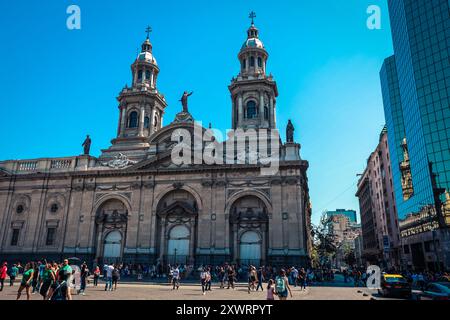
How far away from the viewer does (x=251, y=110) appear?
4759cm

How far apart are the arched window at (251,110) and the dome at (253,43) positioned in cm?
855

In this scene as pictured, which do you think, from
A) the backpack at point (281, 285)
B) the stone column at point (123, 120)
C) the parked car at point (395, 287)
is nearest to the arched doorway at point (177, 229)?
the stone column at point (123, 120)

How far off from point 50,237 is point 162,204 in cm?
1436

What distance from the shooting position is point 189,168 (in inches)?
1614

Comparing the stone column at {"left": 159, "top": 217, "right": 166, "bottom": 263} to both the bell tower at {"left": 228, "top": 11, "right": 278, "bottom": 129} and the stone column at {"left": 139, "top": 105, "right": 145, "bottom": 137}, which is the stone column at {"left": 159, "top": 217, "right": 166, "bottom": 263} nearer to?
the stone column at {"left": 139, "top": 105, "right": 145, "bottom": 137}

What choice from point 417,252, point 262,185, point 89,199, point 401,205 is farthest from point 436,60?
point 89,199

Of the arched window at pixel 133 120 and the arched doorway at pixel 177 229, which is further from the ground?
the arched window at pixel 133 120

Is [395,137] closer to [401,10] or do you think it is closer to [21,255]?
[401,10]

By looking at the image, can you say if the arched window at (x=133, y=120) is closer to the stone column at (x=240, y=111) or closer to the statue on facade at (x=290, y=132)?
the stone column at (x=240, y=111)

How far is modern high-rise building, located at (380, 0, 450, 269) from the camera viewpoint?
48188mm

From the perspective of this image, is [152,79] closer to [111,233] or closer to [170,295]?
[111,233]

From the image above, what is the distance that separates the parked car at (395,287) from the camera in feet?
66.6

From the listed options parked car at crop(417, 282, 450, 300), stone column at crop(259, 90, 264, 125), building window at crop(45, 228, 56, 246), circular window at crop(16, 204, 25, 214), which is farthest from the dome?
parked car at crop(417, 282, 450, 300)

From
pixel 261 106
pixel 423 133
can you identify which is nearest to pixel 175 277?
pixel 261 106
